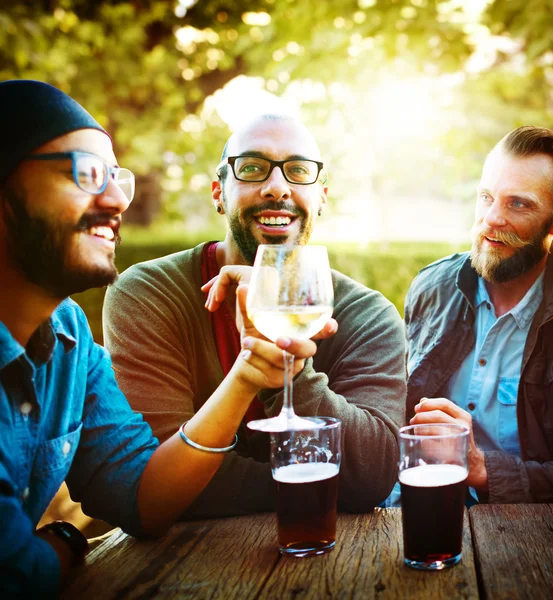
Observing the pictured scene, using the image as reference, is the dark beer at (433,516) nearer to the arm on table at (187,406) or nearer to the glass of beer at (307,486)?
the glass of beer at (307,486)

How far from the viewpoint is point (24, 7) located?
19.1 ft

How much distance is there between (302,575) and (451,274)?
5.85 feet

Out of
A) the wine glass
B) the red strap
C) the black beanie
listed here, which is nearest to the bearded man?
the red strap

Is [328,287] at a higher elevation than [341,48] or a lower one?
lower

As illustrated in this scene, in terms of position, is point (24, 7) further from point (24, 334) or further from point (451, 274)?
point (24, 334)

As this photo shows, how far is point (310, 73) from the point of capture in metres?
6.66

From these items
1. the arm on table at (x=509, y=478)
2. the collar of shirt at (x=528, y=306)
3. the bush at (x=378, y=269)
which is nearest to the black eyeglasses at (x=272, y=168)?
the collar of shirt at (x=528, y=306)

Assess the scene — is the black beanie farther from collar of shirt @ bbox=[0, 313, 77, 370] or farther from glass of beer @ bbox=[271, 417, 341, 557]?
glass of beer @ bbox=[271, 417, 341, 557]

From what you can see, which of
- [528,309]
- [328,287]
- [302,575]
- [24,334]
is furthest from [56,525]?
[528,309]

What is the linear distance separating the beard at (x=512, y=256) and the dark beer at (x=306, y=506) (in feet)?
4.67

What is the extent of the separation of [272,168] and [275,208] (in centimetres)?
14

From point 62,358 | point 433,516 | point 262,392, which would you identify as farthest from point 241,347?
point 433,516

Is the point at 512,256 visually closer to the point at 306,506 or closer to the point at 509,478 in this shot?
the point at 509,478

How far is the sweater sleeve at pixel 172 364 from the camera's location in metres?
2.08
